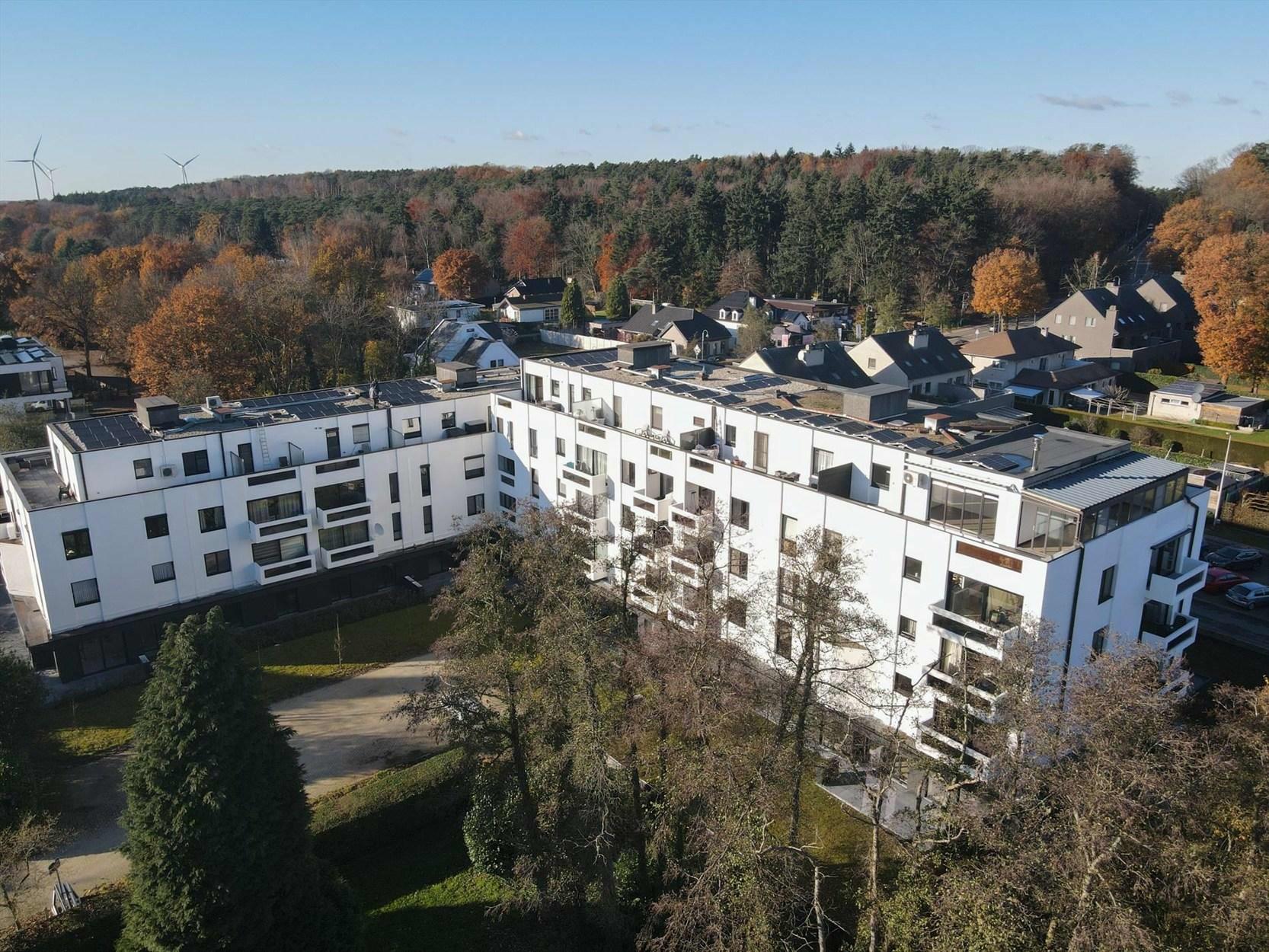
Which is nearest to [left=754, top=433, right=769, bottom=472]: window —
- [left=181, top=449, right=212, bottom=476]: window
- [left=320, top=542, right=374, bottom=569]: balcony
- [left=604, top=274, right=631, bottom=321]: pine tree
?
[left=320, top=542, right=374, bottom=569]: balcony

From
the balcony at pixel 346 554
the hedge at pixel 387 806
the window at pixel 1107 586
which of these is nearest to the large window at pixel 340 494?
the balcony at pixel 346 554

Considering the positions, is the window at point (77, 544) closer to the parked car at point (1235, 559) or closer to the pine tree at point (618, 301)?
the parked car at point (1235, 559)

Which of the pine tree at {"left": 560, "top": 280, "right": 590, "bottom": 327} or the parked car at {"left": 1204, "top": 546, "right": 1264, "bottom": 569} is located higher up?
the pine tree at {"left": 560, "top": 280, "right": 590, "bottom": 327}

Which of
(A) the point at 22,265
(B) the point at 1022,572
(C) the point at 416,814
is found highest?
(A) the point at 22,265

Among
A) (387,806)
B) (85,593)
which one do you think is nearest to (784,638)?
(387,806)

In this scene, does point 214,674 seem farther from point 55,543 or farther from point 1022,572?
point 1022,572

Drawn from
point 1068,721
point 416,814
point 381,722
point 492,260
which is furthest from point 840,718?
point 492,260

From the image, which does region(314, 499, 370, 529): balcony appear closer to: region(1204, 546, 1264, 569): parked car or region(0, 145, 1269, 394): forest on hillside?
region(0, 145, 1269, 394): forest on hillside
